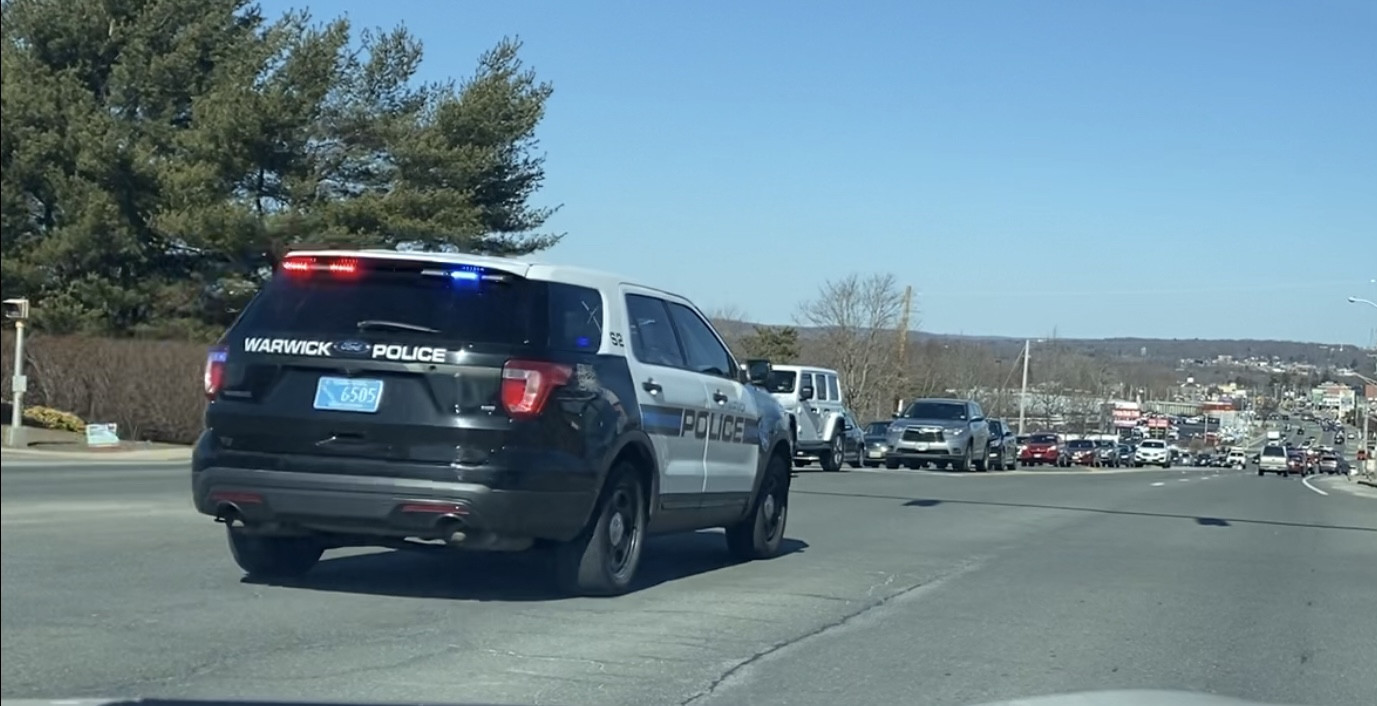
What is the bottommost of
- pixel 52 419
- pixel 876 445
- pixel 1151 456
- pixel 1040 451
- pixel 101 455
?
pixel 1151 456

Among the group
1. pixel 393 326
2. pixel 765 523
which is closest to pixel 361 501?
pixel 393 326

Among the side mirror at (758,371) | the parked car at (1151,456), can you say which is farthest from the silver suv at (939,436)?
the parked car at (1151,456)

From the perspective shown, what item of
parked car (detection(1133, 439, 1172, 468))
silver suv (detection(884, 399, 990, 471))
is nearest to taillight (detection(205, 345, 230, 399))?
silver suv (detection(884, 399, 990, 471))

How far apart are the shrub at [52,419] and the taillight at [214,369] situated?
127 centimetres

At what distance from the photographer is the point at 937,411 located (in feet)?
122

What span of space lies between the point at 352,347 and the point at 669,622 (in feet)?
7.61

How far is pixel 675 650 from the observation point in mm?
7832

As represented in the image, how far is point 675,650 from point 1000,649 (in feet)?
6.00

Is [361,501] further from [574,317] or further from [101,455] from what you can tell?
[101,455]

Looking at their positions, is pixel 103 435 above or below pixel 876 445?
above

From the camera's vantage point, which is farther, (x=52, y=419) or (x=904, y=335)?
(x=904, y=335)

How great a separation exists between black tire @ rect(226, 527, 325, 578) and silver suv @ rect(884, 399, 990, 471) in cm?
2738

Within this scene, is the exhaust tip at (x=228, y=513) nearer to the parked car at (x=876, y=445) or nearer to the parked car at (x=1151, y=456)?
the parked car at (x=876, y=445)

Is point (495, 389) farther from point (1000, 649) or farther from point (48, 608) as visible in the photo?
point (1000, 649)
